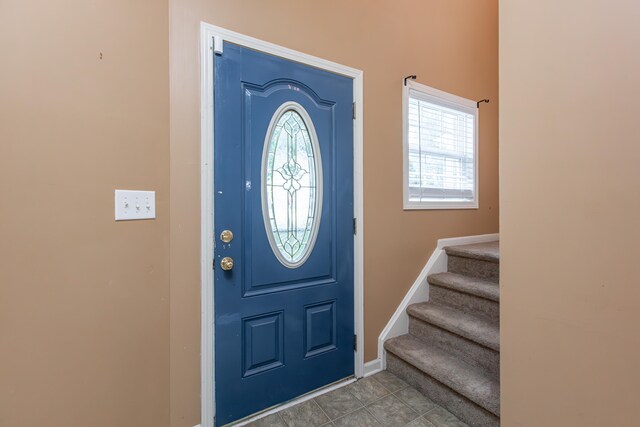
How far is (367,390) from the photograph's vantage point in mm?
1886

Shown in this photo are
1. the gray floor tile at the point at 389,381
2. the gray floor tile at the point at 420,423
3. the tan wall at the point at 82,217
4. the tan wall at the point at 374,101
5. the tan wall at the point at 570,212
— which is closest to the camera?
the tan wall at the point at 570,212

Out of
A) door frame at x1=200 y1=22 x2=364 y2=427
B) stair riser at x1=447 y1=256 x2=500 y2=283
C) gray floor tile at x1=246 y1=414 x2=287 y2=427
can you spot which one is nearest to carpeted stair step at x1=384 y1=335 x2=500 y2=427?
stair riser at x1=447 y1=256 x2=500 y2=283

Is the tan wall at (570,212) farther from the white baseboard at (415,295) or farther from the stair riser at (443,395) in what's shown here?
the white baseboard at (415,295)

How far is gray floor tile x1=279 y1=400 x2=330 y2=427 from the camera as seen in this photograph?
1.60 m

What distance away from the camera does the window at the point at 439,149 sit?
7.68 ft

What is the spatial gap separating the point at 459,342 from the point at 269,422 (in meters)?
1.28

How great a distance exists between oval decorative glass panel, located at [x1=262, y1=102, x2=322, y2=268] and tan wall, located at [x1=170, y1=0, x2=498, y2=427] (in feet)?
1.31

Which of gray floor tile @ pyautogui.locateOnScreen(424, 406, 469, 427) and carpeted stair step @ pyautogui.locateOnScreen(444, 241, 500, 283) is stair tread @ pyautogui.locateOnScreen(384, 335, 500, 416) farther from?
carpeted stair step @ pyautogui.locateOnScreen(444, 241, 500, 283)

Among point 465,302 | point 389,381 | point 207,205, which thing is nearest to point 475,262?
point 465,302

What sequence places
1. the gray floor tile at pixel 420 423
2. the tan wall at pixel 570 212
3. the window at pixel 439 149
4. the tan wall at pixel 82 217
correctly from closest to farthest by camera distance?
1. the tan wall at pixel 570 212
2. the tan wall at pixel 82 217
3. the gray floor tile at pixel 420 423
4. the window at pixel 439 149

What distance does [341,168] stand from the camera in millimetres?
1943

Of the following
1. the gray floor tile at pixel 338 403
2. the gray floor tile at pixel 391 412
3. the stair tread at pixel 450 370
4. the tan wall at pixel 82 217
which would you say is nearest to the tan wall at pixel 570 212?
the stair tread at pixel 450 370

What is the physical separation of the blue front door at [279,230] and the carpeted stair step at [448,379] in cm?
37

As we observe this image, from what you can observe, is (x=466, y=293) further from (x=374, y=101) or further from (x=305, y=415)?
(x=374, y=101)
